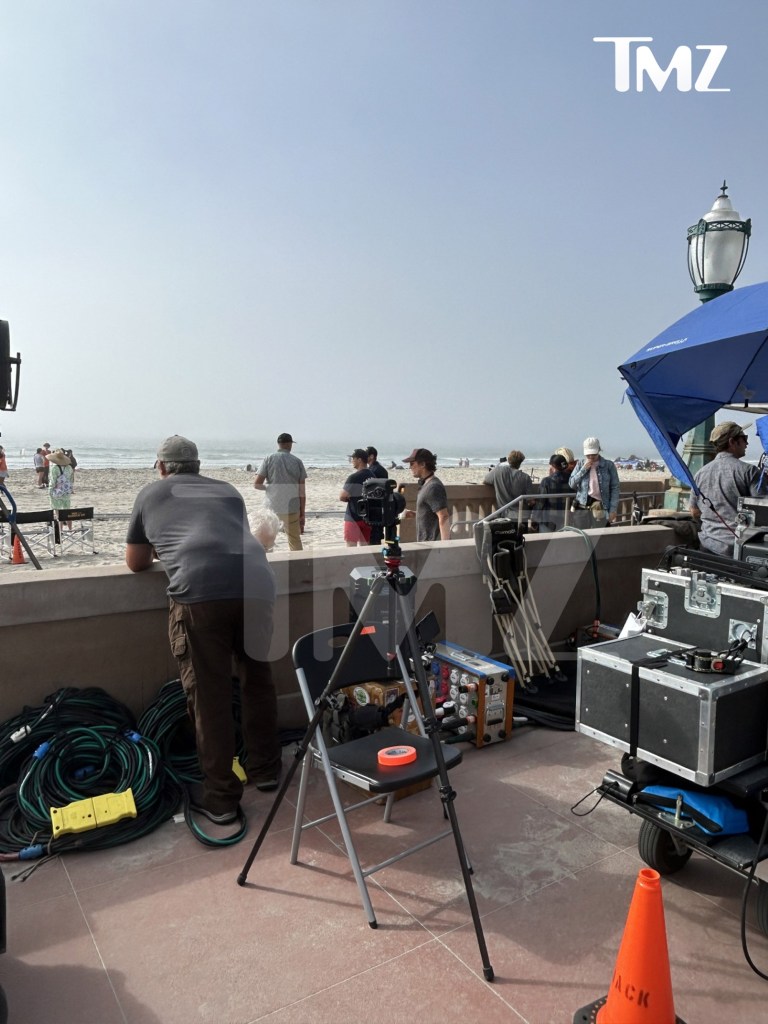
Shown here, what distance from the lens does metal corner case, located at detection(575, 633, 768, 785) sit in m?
2.70

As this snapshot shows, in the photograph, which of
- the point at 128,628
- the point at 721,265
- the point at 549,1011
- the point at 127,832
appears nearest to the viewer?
the point at 549,1011

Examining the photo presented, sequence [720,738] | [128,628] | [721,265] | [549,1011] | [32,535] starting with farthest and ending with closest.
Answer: [32,535] → [721,265] → [128,628] → [720,738] → [549,1011]

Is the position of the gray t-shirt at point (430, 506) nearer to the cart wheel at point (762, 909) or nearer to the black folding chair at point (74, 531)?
the cart wheel at point (762, 909)

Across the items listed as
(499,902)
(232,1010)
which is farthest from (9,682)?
(499,902)

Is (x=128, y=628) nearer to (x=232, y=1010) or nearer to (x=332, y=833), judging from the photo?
(x=332, y=833)

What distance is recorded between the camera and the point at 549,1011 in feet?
7.73

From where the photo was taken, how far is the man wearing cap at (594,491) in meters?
8.15

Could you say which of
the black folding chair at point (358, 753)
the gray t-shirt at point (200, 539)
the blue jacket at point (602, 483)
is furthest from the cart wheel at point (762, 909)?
the blue jacket at point (602, 483)

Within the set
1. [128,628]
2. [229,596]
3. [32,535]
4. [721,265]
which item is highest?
→ [721,265]

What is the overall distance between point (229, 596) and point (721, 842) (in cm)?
246

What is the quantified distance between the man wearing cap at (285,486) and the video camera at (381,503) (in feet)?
20.8

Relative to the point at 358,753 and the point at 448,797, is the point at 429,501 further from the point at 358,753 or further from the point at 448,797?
the point at 448,797

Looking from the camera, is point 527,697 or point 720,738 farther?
point 527,697

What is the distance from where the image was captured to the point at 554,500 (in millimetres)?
9633
